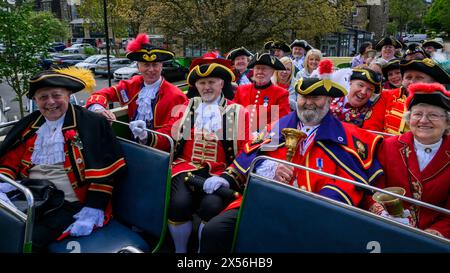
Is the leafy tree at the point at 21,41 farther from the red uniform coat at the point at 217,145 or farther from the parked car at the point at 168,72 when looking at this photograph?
→ the parked car at the point at 168,72

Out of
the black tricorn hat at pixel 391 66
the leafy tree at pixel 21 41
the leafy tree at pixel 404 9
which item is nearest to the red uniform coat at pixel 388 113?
the black tricorn hat at pixel 391 66

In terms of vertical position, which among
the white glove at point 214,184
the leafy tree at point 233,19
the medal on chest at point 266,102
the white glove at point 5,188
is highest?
the leafy tree at point 233,19

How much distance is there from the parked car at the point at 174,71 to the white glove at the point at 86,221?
55.4 feet

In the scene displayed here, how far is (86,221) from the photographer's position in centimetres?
276

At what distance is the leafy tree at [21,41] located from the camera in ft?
22.4

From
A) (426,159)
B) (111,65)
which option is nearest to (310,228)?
(426,159)

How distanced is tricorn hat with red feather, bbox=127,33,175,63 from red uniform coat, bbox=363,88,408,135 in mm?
2295

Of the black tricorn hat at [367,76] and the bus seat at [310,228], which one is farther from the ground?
the black tricorn hat at [367,76]

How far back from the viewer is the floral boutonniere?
116 inches

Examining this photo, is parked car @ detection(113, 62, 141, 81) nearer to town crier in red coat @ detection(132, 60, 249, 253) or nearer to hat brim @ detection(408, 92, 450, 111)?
town crier in red coat @ detection(132, 60, 249, 253)

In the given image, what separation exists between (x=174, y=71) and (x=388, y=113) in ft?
54.9

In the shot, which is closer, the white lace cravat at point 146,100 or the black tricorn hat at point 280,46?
the white lace cravat at point 146,100

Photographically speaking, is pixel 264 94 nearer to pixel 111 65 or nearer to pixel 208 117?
pixel 208 117
